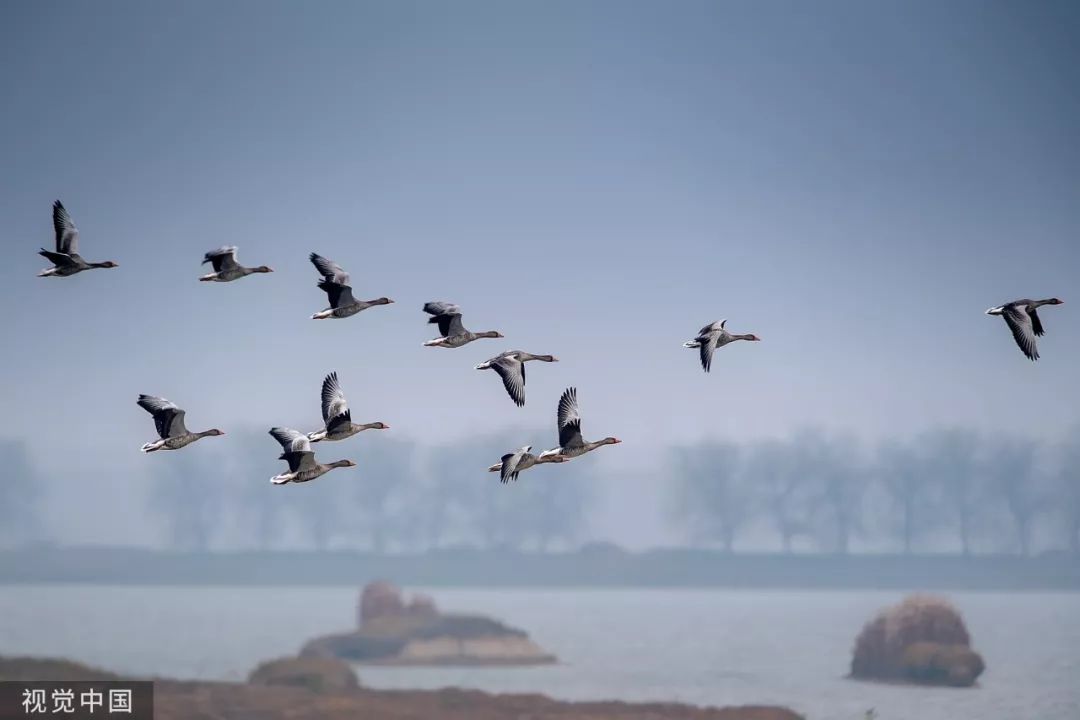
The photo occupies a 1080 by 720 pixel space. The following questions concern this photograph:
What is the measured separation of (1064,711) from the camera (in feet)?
577

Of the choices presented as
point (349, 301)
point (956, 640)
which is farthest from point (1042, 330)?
point (956, 640)

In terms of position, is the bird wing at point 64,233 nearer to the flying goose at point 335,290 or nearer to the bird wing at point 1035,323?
the flying goose at point 335,290

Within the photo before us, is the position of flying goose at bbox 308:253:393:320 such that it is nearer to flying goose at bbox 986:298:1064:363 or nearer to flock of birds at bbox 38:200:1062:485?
flock of birds at bbox 38:200:1062:485

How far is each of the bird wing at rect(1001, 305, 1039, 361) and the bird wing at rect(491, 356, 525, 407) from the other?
17.7 metres

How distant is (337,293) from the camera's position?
2272 inches

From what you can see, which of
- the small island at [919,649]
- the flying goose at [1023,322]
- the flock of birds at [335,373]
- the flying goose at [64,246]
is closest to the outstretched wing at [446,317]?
the flock of birds at [335,373]

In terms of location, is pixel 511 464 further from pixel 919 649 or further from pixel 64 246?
pixel 919 649

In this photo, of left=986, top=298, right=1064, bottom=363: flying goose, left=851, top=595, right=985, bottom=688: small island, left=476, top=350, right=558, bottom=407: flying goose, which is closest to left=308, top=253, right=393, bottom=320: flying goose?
left=476, top=350, right=558, bottom=407: flying goose

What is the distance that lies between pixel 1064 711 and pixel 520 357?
5632 inches

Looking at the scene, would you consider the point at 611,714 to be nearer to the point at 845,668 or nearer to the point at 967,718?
the point at 845,668

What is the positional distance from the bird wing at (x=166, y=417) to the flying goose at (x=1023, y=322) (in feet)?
100

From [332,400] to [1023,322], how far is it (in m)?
25.4

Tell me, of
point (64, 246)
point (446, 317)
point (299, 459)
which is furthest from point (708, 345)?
point (64, 246)

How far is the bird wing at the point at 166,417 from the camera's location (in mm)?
55156
